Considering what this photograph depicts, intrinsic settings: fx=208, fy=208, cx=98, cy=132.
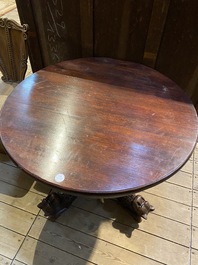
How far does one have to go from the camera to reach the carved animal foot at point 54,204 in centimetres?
113

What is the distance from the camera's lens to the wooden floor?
3.48 ft

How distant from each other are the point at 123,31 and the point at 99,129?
0.63 meters

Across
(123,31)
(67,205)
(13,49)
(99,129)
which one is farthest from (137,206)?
Result: (13,49)

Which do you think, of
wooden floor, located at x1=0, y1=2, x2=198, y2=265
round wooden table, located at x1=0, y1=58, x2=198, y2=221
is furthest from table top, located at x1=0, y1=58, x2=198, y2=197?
wooden floor, located at x1=0, y1=2, x2=198, y2=265

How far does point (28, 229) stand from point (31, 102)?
0.73 m

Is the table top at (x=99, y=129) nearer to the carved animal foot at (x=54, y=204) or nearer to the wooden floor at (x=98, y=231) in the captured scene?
the carved animal foot at (x=54, y=204)

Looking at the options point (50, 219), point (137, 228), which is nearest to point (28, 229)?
point (50, 219)

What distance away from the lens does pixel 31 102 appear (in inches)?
33.9

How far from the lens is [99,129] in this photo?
30.2 inches

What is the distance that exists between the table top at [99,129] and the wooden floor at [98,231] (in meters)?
0.65

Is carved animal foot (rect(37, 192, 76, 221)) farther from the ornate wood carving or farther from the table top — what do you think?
the ornate wood carving

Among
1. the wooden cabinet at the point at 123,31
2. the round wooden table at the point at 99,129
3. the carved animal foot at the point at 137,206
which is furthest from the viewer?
the carved animal foot at the point at 137,206

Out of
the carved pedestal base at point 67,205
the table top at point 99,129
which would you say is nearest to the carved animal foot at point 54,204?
the carved pedestal base at point 67,205

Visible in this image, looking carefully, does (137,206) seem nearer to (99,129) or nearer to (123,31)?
(99,129)
